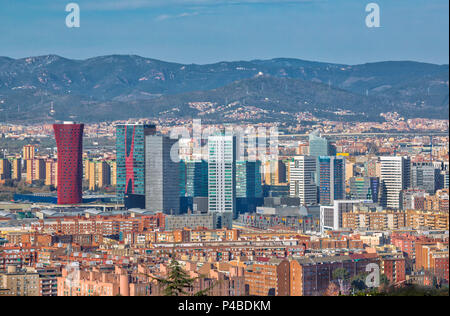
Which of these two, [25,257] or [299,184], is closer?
[25,257]

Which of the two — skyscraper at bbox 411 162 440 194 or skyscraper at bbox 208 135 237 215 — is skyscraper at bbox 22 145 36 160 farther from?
skyscraper at bbox 411 162 440 194

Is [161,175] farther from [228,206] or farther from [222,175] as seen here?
[228,206]

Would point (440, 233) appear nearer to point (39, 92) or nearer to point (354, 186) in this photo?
point (354, 186)

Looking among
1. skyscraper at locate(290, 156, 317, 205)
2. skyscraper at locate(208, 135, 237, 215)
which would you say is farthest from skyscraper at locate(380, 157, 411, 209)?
A: skyscraper at locate(208, 135, 237, 215)
